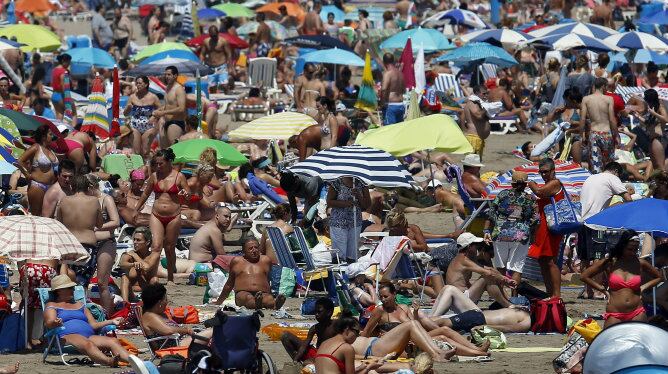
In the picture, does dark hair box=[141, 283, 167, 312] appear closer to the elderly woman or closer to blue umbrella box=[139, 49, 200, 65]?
the elderly woman

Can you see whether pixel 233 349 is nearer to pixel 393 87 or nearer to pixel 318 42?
pixel 393 87

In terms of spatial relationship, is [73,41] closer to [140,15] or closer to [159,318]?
[140,15]

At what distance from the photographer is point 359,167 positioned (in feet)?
47.4

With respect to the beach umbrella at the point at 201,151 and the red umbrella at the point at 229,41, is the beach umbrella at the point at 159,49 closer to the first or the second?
the red umbrella at the point at 229,41

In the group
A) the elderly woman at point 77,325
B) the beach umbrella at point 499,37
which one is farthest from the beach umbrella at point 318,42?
the elderly woman at point 77,325

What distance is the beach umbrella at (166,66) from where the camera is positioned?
72.3 ft

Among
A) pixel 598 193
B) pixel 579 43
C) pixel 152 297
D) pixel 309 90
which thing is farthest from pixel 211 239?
pixel 579 43

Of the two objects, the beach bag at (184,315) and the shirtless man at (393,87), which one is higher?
the beach bag at (184,315)

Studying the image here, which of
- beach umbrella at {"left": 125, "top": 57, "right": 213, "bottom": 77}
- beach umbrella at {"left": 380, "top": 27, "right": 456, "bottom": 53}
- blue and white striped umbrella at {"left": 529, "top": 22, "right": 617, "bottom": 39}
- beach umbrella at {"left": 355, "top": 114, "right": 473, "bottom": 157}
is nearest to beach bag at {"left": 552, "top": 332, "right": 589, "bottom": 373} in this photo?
beach umbrella at {"left": 355, "top": 114, "right": 473, "bottom": 157}

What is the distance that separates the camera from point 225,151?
16.9 meters

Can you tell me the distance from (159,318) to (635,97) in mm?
8964

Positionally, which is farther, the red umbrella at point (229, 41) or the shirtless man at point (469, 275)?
the red umbrella at point (229, 41)

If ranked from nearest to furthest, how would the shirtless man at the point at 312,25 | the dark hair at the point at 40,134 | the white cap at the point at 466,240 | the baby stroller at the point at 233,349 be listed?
1. the baby stroller at the point at 233,349
2. the white cap at the point at 466,240
3. the dark hair at the point at 40,134
4. the shirtless man at the point at 312,25

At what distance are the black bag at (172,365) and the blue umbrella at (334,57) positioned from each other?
12.9 metres
